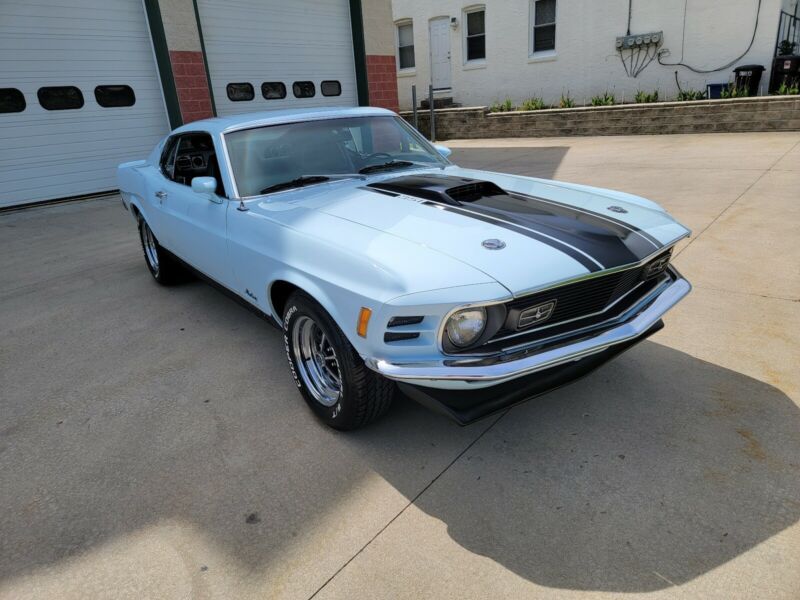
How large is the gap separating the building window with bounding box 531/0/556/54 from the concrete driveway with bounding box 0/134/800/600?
44.8 feet

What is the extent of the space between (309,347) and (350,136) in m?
1.59

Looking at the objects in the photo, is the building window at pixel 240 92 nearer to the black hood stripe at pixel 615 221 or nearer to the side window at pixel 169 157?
the side window at pixel 169 157

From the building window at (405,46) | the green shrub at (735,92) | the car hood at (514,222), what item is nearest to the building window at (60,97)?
the car hood at (514,222)

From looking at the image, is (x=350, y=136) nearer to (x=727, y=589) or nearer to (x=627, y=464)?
(x=627, y=464)

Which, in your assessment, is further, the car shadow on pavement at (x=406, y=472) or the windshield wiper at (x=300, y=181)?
the windshield wiper at (x=300, y=181)

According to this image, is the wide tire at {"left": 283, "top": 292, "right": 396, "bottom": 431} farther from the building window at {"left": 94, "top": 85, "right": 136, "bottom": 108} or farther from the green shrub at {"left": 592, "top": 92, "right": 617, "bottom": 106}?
the green shrub at {"left": 592, "top": 92, "right": 617, "bottom": 106}

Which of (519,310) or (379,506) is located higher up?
(519,310)

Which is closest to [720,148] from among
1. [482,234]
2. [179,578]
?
[482,234]

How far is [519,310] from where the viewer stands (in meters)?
2.11

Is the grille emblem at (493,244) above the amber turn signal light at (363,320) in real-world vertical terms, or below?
above

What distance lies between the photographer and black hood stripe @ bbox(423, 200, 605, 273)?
2.21 meters

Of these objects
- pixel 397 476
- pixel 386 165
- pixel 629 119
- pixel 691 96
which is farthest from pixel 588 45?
pixel 397 476

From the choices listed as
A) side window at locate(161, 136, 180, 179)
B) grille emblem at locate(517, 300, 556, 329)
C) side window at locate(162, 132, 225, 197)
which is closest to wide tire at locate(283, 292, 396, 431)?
grille emblem at locate(517, 300, 556, 329)

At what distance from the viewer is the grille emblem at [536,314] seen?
6.98 ft
